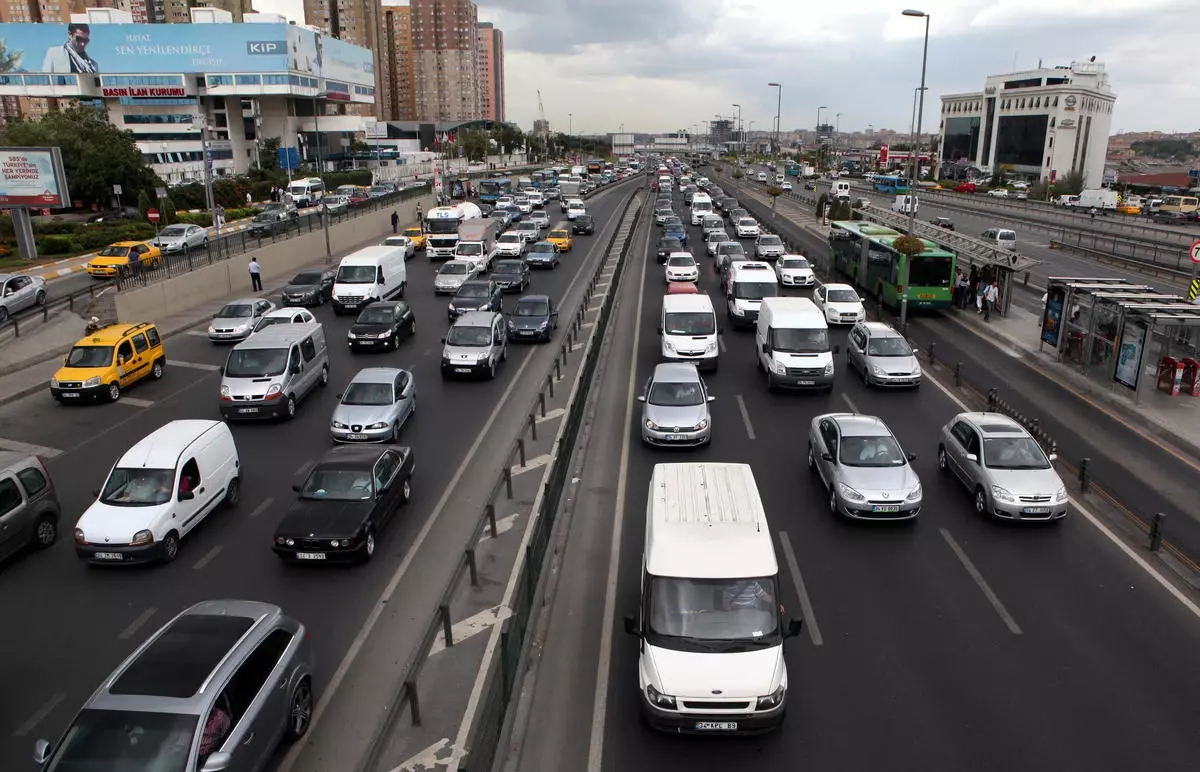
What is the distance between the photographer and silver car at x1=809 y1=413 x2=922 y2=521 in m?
13.6

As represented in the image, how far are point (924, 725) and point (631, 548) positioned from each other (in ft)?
17.6

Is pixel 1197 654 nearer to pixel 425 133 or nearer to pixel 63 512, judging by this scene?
pixel 63 512

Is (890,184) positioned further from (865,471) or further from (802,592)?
(802,592)

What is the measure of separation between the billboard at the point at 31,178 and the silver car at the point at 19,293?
6.42 metres

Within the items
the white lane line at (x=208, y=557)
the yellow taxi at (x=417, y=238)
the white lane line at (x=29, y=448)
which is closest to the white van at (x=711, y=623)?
the white lane line at (x=208, y=557)

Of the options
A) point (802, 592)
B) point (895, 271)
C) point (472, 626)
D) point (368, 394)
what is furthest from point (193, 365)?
point (895, 271)

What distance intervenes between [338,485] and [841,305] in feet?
69.9

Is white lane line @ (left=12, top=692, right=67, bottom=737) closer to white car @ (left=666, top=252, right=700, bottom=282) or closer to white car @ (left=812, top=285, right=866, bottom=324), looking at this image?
white car @ (left=812, top=285, right=866, bottom=324)

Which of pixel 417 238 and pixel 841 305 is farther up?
pixel 417 238

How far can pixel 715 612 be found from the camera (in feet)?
29.7

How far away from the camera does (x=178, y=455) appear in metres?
13.5

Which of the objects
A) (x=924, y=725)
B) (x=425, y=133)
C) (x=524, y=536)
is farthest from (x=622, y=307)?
(x=425, y=133)

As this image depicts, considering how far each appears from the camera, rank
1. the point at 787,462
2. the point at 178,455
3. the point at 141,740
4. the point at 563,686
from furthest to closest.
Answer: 1. the point at 787,462
2. the point at 178,455
3. the point at 563,686
4. the point at 141,740

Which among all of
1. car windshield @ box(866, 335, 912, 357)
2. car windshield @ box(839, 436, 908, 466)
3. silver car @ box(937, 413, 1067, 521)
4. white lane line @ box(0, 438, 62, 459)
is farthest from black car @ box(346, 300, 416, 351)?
silver car @ box(937, 413, 1067, 521)
